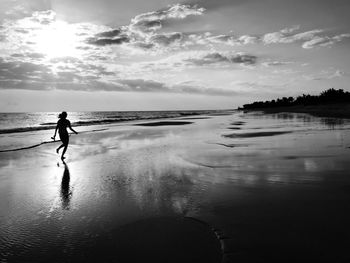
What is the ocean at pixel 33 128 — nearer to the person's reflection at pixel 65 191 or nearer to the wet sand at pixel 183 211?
the person's reflection at pixel 65 191

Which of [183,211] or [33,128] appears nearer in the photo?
[183,211]

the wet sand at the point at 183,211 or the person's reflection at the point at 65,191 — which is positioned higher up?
the wet sand at the point at 183,211

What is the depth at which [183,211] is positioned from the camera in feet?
18.7

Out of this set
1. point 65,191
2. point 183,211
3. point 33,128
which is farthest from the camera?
point 33,128

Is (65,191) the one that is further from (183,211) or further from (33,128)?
(33,128)

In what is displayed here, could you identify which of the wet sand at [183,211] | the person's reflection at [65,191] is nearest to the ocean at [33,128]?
the person's reflection at [65,191]

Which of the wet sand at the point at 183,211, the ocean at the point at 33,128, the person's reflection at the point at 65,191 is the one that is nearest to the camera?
the wet sand at the point at 183,211

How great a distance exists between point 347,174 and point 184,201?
4778 millimetres

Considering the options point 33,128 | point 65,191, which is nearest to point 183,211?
point 65,191

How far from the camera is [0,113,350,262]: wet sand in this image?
4105 mm

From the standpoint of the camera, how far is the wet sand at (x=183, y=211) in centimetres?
411

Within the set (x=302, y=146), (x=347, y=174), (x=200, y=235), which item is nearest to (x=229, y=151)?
(x=302, y=146)

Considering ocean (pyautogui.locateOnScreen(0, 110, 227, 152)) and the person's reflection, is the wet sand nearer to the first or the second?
the person's reflection

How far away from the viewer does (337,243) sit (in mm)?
4016
